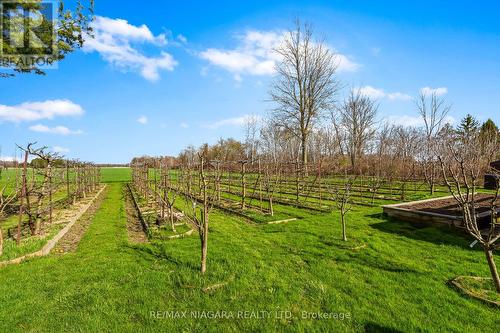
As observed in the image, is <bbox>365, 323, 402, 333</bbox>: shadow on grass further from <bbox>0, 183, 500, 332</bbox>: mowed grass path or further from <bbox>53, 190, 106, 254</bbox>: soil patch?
<bbox>53, 190, 106, 254</bbox>: soil patch

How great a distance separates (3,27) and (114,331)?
712cm

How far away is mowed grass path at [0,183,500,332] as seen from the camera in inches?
150

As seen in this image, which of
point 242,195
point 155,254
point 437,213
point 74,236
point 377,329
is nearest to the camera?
point 377,329

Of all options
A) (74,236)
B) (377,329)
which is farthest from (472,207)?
(74,236)

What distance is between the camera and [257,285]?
489cm

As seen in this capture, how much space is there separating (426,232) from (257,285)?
20.8 feet

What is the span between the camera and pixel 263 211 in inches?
491

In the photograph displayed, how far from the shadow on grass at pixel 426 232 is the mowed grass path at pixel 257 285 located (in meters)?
0.07

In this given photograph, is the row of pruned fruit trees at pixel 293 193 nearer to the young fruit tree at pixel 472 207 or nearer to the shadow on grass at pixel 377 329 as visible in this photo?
the young fruit tree at pixel 472 207

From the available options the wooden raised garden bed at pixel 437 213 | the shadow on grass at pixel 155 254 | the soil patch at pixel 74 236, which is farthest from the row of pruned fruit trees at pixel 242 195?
the soil patch at pixel 74 236

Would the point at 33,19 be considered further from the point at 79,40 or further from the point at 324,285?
the point at 324,285

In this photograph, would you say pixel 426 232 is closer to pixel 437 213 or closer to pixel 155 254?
pixel 437 213

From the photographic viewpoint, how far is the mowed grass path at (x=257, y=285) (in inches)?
150

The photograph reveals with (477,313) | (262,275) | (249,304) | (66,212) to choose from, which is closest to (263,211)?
(262,275)
